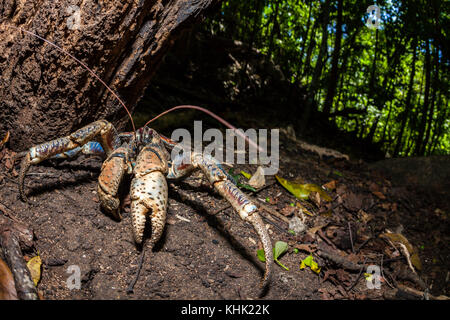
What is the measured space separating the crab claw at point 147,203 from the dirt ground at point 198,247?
26cm

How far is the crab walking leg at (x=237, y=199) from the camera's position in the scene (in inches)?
67.9

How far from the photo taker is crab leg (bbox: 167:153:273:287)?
5.67 feet

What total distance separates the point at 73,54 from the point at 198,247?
1.72 metres

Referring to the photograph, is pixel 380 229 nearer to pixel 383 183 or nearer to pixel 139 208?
pixel 383 183

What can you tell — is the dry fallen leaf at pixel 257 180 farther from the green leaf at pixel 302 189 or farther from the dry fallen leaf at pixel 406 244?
the dry fallen leaf at pixel 406 244

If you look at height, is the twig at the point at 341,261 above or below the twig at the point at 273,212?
below

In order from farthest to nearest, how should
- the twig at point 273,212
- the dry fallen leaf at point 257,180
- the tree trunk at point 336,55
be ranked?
the tree trunk at point 336,55 → the dry fallen leaf at point 257,180 → the twig at point 273,212

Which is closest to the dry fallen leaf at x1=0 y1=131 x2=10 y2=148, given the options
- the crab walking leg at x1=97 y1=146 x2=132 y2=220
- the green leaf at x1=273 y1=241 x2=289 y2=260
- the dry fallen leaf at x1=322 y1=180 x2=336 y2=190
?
the crab walking leg at x1=97 y1=146 x2=132 y2=220

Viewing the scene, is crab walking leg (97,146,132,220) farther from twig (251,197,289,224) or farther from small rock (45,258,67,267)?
twig (251,197,289,224)

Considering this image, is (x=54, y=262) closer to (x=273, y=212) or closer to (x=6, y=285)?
(x=6, y=285)

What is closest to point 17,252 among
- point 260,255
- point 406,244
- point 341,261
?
point 260,255

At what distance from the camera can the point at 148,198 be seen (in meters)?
1.69

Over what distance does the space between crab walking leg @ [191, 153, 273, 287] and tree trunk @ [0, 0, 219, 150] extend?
3.50 ft

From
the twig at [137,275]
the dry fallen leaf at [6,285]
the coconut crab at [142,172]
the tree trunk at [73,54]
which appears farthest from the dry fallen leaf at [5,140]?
the twig at [137,275]
